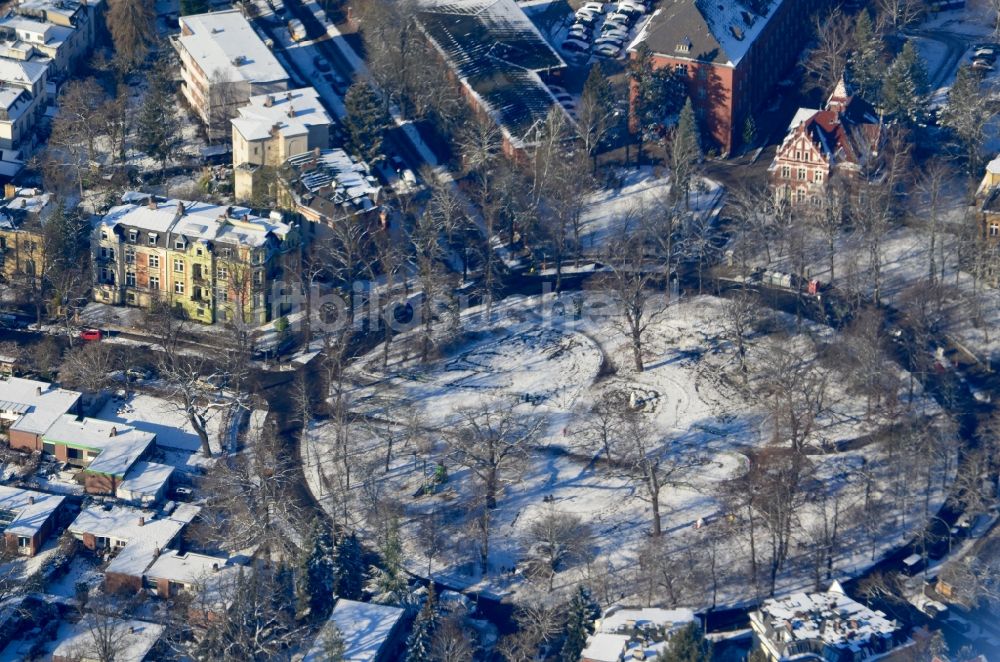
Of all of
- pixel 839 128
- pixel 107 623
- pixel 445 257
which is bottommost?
pixel 107 623

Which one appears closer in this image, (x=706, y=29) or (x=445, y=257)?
(x=445, y=257)

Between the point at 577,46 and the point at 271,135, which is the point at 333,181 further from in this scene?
the point at 577,46

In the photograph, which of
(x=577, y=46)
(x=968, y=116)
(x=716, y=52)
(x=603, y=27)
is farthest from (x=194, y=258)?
(x=968, y=116)

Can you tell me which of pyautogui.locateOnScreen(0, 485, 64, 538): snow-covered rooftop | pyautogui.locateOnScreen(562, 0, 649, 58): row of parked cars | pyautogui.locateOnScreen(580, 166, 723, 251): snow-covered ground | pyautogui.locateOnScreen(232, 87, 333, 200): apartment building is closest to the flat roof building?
pyautogui.locateOnScreen(0, 485, 64, 538): snow-covered rooftop

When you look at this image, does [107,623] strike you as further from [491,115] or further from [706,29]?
[706,29]

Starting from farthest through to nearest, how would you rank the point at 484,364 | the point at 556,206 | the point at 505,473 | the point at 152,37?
the point at 152,37
the point at 556,206
the point at 484,364
the point at 505,473

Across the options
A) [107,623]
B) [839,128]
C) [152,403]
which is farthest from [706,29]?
[107,623]

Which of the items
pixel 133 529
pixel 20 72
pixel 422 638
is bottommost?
pixel 422 638
